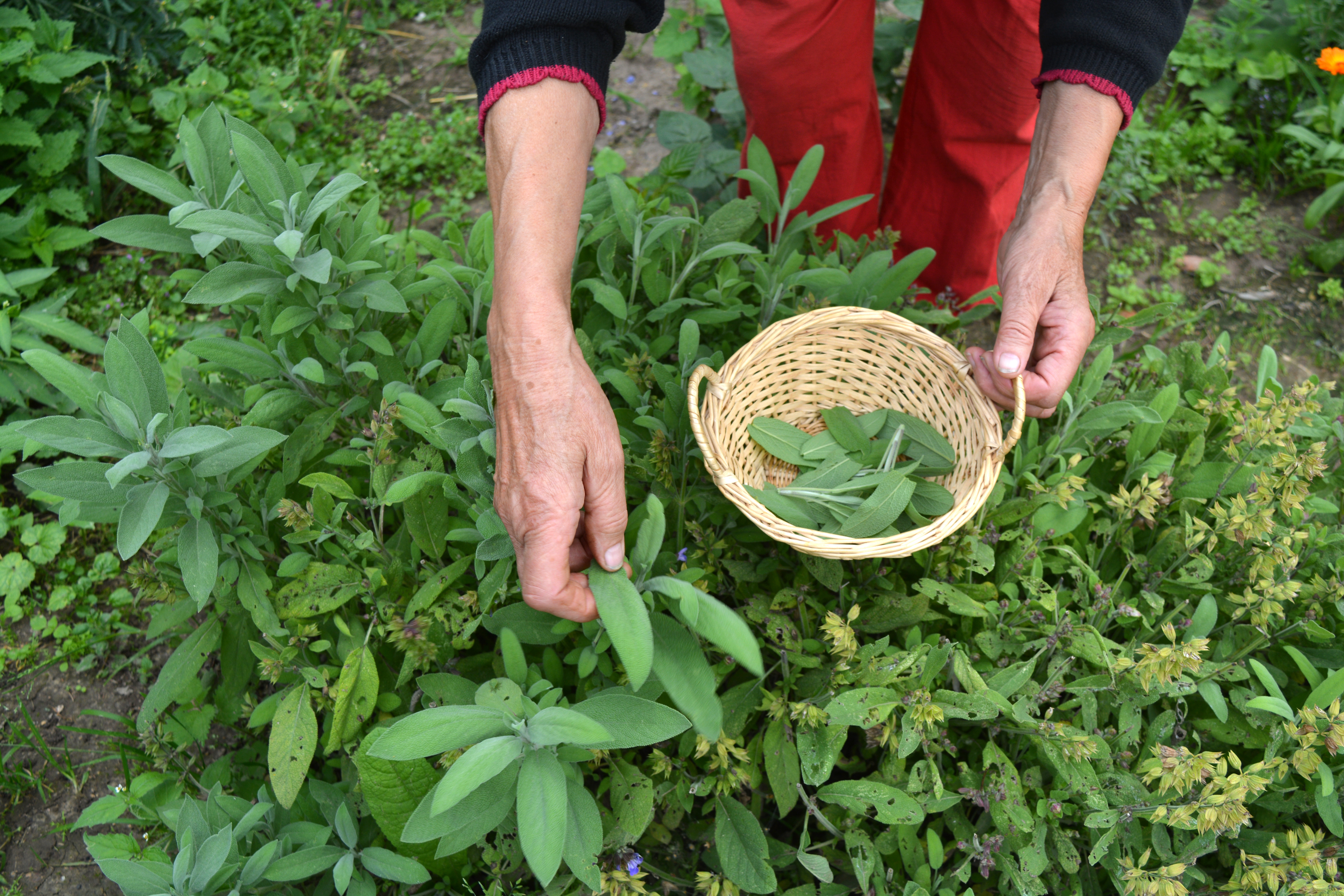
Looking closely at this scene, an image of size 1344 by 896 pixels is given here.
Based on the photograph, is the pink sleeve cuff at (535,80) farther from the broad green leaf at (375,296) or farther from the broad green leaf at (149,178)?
the broad green leaf at (149,178)

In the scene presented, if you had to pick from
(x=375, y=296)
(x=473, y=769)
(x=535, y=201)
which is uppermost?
(x=535, y=201)

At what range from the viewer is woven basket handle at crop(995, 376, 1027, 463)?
1.70 metres

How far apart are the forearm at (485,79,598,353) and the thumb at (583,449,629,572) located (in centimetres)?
24

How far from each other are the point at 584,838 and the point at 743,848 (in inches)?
15.0

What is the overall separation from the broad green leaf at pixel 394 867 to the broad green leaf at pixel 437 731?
1.26 ft

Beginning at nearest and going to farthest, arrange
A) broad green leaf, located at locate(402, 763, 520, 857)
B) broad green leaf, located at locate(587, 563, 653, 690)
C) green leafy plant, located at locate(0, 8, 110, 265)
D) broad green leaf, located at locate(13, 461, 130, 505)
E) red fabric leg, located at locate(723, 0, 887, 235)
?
broad green leaf, located at locate(587, 563, 653, 690) < broad green leaf, located at locate(402, 763, 520, 857) < broad green leaf, located at locate(13, 461, 130, 505) < red fabric leg, located at locate(723, 0, 887, 235) < green leafy plant, located at locate(0, 8, 110, 265)

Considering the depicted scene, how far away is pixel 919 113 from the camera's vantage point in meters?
2.76

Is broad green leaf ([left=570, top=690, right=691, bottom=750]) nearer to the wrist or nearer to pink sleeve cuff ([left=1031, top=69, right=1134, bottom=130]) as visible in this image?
the wrist

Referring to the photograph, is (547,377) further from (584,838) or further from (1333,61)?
(1333,61)

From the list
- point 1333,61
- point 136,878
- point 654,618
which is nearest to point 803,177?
point 654,618

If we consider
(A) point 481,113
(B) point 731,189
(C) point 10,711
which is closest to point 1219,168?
(B) point 731,189

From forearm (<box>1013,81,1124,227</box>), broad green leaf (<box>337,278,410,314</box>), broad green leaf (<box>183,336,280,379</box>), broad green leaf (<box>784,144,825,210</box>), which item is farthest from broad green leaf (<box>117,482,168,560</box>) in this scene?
forearm (<box>1013,81,1124,227</box>)

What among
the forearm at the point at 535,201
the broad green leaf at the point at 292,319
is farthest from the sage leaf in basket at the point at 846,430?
the broad green leaf at the point at 292,319

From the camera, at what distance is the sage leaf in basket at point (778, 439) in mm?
2062
